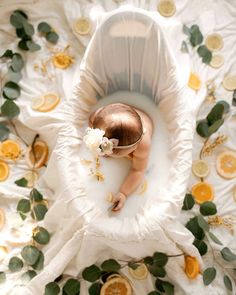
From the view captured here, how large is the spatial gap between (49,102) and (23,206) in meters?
0.43

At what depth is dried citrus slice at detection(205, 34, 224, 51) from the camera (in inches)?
81.4

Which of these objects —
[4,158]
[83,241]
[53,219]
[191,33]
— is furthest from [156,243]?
[191,33]

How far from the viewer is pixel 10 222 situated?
6.02 ft

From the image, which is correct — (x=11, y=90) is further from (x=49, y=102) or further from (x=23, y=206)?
(x=23, y=206)

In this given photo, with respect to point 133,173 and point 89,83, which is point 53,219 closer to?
point 133,173

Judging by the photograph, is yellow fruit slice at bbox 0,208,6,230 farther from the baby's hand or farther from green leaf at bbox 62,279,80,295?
the baby's hand

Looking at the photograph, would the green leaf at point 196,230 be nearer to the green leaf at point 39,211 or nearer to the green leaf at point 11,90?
the green leaf at point 39,211

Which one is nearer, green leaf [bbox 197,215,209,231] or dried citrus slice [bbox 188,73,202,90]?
green leaf [bbox 197,215,209,231]

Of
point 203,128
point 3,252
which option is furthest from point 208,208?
point 3,252

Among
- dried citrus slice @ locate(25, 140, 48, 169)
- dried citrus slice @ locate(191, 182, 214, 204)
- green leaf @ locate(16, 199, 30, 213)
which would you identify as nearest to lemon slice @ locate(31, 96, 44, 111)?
dried citrus slice @ locate(25, 140, 48, 169)

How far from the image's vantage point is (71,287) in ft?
5.54

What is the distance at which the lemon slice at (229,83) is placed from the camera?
6.57 ft

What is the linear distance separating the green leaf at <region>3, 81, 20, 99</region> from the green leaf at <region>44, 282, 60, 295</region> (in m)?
0.78

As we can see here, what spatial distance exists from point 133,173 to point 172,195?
16 cm
